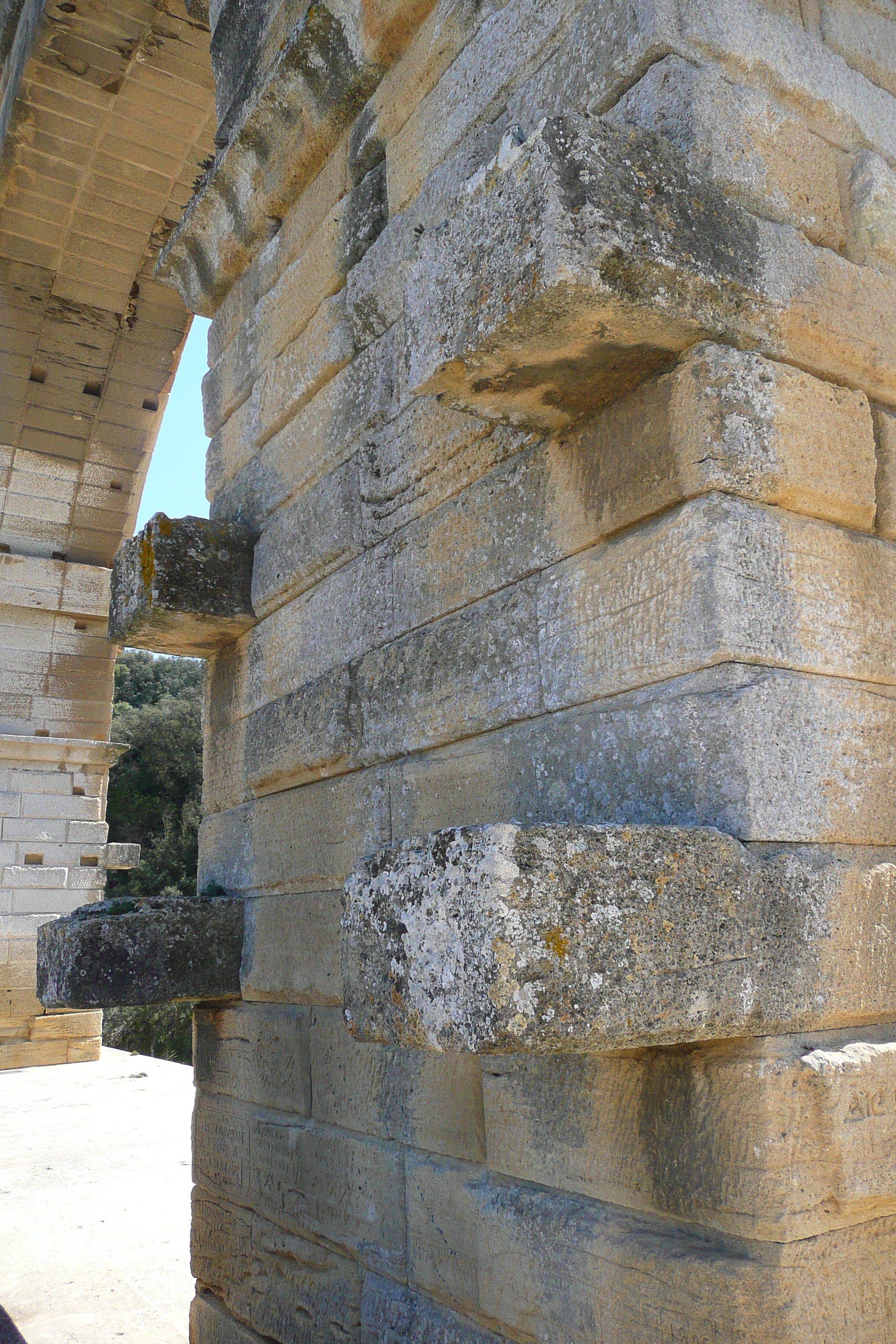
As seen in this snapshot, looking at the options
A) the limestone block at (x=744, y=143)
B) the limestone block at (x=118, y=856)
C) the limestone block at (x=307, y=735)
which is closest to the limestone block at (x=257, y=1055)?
the limestone block at (x=307, y=735)

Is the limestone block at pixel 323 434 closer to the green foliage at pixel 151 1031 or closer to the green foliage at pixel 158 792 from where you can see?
the green foliage at pixel 151 1031

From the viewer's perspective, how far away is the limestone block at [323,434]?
105 inches

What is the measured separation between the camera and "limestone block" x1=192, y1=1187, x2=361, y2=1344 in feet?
8.13

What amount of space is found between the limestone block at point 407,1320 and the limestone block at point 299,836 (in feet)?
3.11

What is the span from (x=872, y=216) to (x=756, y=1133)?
1724 millimetres

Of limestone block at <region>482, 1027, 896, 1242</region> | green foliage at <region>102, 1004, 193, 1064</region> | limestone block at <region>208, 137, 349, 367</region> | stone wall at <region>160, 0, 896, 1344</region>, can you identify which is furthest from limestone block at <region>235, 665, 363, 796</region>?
green foliage at <region>102, 1004, 193, 1064</region>

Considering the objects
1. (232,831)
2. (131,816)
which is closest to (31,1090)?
(232,831)

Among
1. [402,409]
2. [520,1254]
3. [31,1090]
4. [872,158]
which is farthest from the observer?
[31,1090]

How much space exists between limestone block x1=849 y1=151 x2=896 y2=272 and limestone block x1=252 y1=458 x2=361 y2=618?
1.34m

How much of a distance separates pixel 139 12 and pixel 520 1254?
626 cm

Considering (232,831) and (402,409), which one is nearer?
(402,409)

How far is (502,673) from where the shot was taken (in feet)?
6.80

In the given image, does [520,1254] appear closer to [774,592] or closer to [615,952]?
[615,952]

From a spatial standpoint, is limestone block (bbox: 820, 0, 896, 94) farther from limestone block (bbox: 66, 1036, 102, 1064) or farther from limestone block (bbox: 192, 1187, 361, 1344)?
limestone block (bbox: 66, 1036, 102, 1064)
